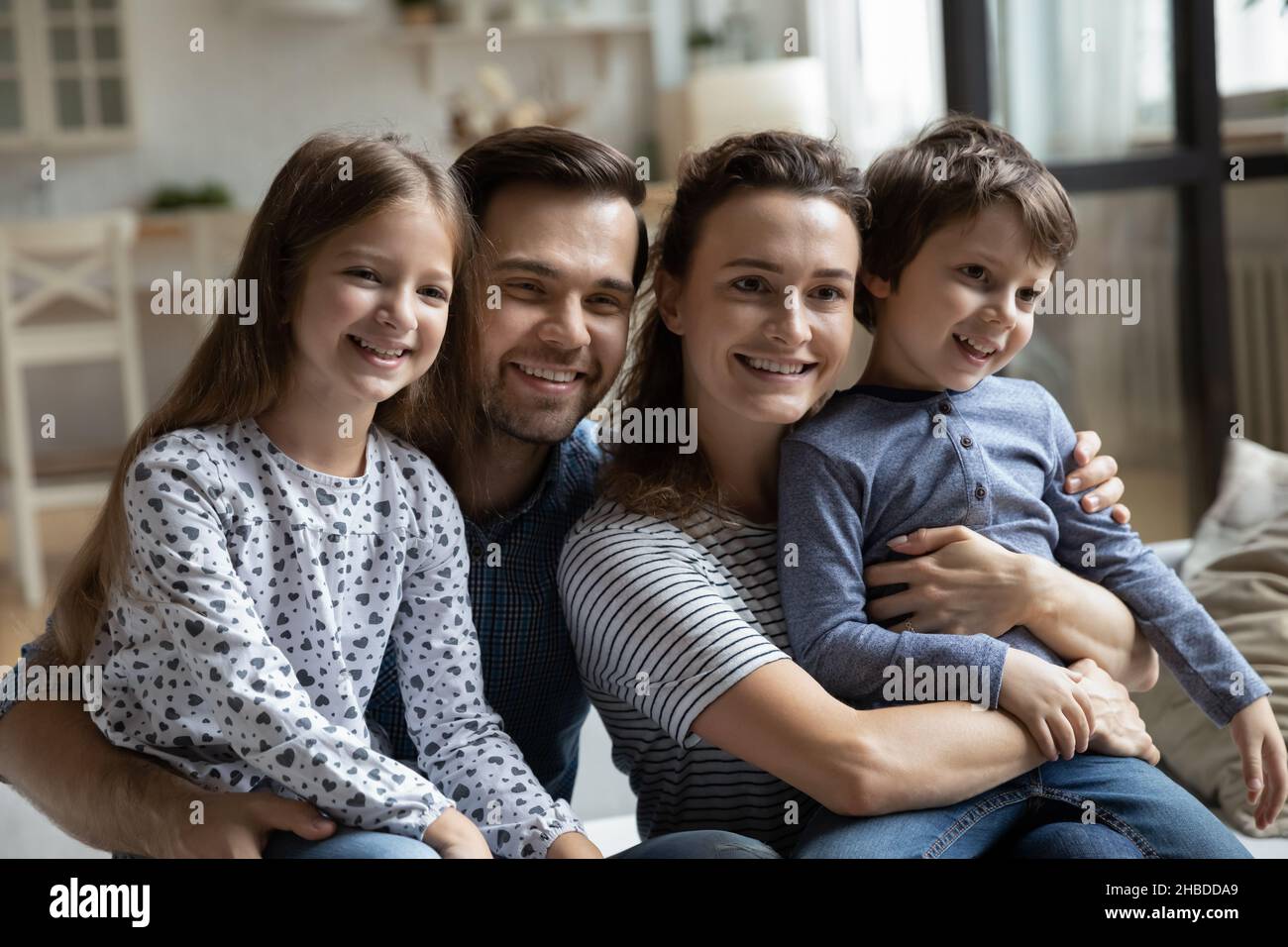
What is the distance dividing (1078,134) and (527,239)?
2561 millimetres

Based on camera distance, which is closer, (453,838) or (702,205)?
(453,838)

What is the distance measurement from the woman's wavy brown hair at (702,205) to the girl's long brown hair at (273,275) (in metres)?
0.26

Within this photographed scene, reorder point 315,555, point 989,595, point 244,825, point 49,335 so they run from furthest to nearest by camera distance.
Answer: point 49,335 → point 989,595 → point 315,555 → point 244,825

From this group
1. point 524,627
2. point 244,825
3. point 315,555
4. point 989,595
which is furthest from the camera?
point 524,627

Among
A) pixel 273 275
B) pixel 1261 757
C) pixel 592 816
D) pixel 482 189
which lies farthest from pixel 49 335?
pixel 1261 757

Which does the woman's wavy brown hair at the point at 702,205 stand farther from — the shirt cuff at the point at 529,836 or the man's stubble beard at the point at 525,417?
the shirt cuff at the point at 529,836

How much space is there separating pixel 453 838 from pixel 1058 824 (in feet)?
1.80

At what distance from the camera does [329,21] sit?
5.67m

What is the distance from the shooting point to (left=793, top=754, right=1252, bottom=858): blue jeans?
1.16 meters

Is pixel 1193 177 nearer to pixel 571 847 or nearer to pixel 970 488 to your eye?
pixel 970 488

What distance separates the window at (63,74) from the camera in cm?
522

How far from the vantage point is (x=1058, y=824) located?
122 centimetres
